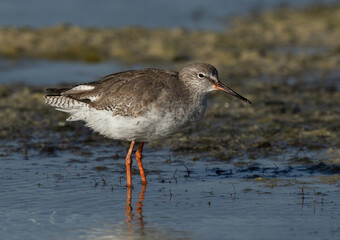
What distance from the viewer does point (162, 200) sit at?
733 cm

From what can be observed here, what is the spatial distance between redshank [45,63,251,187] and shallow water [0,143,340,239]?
555 millimetres

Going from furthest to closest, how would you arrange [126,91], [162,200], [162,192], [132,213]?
[126,91] < [162,192] < [162,200] < [132,213]

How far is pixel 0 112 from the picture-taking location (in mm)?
11344

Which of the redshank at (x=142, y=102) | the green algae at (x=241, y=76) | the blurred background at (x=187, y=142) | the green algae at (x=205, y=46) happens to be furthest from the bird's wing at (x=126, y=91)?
the green algae at (x=205, y=46)

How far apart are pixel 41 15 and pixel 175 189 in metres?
14.6

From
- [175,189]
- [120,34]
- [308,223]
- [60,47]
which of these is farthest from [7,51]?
[308,223]

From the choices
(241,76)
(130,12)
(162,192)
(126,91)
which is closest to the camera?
(162,192)

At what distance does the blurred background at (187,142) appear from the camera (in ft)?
21.6

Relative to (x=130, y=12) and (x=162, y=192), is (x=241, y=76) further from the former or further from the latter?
(x=130, y=12)

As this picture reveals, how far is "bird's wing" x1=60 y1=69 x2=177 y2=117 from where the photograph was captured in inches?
310

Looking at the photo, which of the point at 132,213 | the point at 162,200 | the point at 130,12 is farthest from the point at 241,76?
the point at 130,12

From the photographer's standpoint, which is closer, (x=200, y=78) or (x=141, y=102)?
(x=141, y=102)

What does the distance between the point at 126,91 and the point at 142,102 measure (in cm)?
36

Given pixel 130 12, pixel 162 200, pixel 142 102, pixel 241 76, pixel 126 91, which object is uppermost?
pixel 130 12
